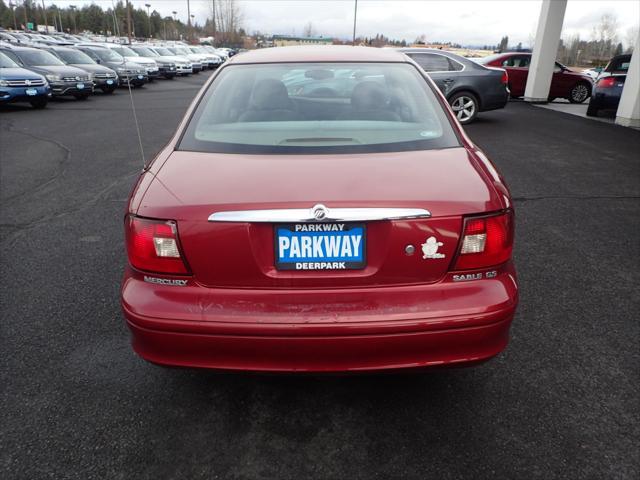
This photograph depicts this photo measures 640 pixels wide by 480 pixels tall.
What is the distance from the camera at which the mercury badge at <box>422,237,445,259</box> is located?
1966mm

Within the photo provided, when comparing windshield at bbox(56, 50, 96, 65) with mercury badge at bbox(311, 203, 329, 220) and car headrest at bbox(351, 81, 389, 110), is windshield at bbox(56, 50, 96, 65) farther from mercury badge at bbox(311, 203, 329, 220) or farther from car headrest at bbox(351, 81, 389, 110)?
mercury badge at bbox(311, 203, 329, 220)

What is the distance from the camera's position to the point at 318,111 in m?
2.73

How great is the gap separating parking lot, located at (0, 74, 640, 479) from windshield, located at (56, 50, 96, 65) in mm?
17254

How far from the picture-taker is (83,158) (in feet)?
26.6

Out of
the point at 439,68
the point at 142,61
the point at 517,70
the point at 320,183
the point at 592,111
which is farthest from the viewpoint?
the point at 142,61

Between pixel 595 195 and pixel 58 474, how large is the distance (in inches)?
246

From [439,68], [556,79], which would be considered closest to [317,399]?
[439,68]

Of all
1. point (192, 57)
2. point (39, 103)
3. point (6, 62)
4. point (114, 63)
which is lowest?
point (39, 103)

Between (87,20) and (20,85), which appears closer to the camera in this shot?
(20,85)

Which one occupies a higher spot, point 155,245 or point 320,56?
point 320,56

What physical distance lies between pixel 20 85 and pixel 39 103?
932 millimetres

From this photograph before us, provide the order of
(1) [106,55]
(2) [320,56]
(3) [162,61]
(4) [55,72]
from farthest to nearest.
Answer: (3) [162,61] < (1) [106,55] < (4) [55,72] < (2) [320,56]

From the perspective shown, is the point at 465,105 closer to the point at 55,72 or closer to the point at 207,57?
the point at 55,72

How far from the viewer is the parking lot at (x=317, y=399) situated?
83.4 inches
